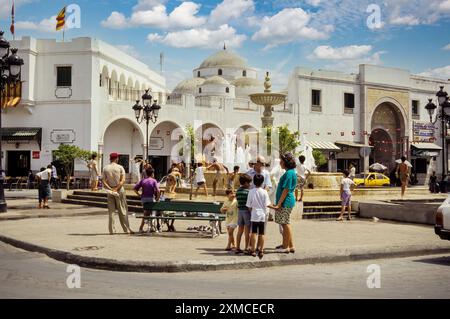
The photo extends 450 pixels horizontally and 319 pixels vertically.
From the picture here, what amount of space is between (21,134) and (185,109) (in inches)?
→ 437

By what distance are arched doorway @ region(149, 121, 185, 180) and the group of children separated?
28.7 metres

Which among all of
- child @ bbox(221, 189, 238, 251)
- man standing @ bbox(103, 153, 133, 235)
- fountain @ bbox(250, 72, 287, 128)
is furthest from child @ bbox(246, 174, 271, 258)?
fountain @ bbox(250, 72, 287, 128)

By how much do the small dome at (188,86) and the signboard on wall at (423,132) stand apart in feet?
67.7

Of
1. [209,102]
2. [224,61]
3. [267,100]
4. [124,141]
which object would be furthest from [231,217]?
[224,61]

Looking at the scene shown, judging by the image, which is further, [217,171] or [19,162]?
[19,162]

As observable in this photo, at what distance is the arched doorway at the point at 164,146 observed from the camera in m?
37.4

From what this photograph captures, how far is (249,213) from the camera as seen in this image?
8289 millimetres

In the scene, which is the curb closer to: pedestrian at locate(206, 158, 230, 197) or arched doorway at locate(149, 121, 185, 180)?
pedestrian at locate(206, 158, 230, 197)

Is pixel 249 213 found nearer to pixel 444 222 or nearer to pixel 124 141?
pixel 444 222

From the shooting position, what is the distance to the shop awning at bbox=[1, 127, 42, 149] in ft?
105

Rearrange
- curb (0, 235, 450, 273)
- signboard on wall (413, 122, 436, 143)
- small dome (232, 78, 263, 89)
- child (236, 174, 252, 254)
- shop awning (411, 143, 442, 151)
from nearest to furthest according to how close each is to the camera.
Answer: curb (0, 235, 450, 273)
child (236, 174, 252, 254)
shop awning (411, 143, 442, 151)
signboard on wall (413, 122, 436, 143)
small dome (232, 78, 263, 89)

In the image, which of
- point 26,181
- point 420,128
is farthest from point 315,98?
point 26,181

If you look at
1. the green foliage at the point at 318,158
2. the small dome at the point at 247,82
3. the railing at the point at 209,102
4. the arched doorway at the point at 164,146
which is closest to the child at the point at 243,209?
the arched doorway at the point at 164,146
